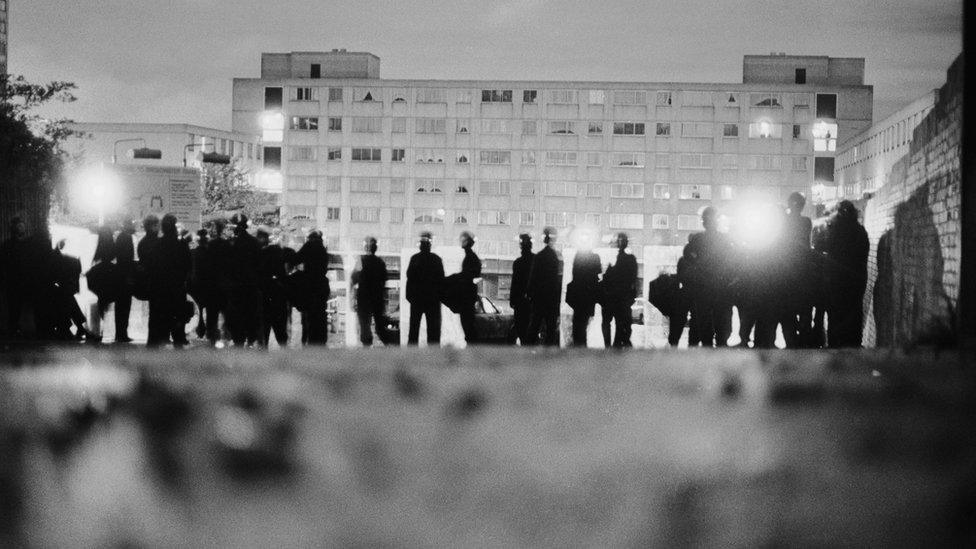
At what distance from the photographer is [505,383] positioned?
512cm

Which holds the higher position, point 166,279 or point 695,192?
point 695,192

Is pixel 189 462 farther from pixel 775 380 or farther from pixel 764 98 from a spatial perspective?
pixel 764 98

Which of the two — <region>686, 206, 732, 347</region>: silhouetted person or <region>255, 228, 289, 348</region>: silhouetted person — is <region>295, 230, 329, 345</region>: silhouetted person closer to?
<region>255, 228, 289, 348</region>: silhouetted person

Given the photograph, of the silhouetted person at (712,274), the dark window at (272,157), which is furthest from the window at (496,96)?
the silhouetted person at (712,274)

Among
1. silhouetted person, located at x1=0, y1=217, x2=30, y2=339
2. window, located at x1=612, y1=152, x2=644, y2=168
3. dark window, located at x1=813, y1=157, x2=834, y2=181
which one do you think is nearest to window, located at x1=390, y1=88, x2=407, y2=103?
window, located at x1=612, y1=152, x2=644, y2=168

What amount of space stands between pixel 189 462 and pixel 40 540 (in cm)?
46

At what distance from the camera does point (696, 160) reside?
129m

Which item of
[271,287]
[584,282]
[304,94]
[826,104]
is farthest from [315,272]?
[826,104]

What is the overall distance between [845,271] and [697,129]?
121 metres

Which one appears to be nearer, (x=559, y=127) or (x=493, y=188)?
(x=559, y=127)

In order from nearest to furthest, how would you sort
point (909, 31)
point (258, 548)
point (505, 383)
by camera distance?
point (258, 548)
point (505, 383)
point (909, 31)

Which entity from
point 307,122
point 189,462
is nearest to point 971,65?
point 189,462

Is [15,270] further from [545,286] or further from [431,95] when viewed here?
[431,95]

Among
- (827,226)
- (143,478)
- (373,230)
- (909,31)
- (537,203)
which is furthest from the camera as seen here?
(537,203)
